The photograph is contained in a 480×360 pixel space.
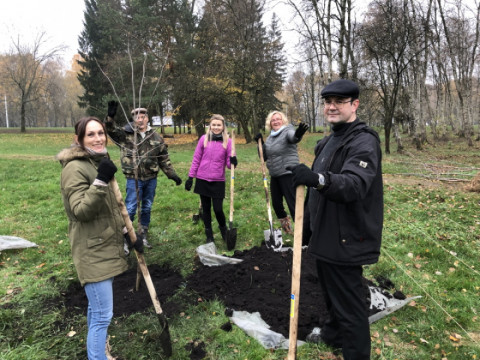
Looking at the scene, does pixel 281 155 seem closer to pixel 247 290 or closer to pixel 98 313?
pixel 247 290

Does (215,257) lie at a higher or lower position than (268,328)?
higher

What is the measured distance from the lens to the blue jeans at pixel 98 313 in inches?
92.0

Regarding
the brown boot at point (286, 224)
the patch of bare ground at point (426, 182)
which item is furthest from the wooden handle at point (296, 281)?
the patch of bare ground at point (426, 182)

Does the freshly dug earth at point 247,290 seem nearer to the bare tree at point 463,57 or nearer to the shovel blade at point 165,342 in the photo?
the shovel blade at point 165,342

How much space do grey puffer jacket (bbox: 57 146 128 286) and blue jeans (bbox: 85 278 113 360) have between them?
106mm

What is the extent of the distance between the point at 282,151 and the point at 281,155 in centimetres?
8

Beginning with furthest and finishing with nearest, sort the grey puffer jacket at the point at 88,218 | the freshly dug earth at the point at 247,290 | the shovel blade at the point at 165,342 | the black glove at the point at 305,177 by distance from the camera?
the freshly dug earth at the point at 247,290, the shovel blade at the point at 165,342, the grey puffer jacket at the point at 88,218, the black glove at the point at 305,177

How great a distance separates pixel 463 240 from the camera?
527 centimetres

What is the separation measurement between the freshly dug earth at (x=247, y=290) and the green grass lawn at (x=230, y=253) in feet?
0.66

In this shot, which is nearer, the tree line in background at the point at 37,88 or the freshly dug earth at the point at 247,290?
the freshly dug earth at the point at 247,290

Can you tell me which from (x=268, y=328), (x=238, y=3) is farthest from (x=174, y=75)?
(x=268, y=328)

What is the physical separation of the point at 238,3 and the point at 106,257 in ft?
81.6

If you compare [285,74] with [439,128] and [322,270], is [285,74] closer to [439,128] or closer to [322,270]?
[439,128]

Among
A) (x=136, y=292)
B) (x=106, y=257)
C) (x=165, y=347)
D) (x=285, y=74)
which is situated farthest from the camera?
(x=285, y=74)
